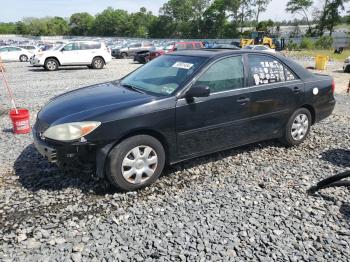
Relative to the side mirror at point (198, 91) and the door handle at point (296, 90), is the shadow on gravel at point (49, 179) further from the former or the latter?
the door handle at point (296, 90)

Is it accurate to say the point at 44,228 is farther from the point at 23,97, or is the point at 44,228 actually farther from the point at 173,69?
the point at 23,97

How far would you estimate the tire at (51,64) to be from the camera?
663 inches

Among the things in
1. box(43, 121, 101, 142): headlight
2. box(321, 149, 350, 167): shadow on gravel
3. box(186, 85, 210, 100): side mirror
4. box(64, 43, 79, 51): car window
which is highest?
box(64, 43, 79, 51): car window

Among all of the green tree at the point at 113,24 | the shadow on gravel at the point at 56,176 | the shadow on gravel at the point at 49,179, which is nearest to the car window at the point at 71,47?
the shadow on gravel at the point at 56,176

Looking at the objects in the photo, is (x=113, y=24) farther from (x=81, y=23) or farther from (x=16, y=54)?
(x=16, y=54)

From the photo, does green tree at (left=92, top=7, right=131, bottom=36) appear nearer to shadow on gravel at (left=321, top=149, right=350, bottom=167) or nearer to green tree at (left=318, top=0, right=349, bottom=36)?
green tree at (left=318, top=0, right=349, bottom=36)

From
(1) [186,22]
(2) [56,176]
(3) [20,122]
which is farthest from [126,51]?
(1) [186,22]

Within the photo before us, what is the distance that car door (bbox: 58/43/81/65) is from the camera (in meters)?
17.2

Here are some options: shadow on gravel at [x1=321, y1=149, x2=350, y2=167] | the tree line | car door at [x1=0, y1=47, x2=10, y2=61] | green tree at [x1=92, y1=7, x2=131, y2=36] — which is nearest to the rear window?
car door at [x1=0, y1=47, x2=10, y2=61]

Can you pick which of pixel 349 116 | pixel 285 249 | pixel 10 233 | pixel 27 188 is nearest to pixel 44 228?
pixel 10 233

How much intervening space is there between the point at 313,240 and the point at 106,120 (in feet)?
7.69

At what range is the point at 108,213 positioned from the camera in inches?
131

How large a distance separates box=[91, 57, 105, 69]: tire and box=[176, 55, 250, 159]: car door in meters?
15.0

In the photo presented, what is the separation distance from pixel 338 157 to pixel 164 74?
9.54ft
